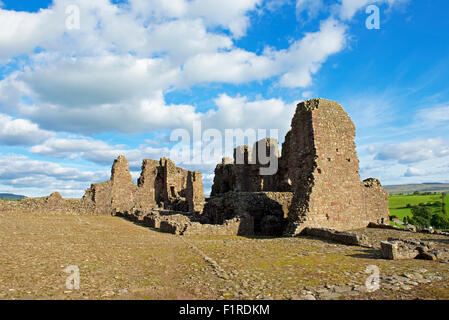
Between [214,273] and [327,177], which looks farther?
[327,177]

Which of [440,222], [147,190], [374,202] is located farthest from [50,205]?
[440,222]

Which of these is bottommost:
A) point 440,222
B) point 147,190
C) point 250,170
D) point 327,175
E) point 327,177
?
point 440,222

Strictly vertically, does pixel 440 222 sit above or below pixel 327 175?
below

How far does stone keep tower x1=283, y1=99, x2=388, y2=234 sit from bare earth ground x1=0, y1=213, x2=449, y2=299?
4723 millimetres

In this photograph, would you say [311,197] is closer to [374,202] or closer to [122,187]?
[374,202]

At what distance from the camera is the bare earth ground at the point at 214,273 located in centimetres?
552

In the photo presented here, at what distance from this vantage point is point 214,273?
23.4ft

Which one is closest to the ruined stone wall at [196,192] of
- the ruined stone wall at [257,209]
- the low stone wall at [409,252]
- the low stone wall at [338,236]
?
the ruined stone wall at [257,209]

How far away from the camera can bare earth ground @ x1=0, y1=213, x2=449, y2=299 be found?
5516 millimetres

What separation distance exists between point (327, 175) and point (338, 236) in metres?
5.00

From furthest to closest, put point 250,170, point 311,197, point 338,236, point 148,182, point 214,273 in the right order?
point 148,182, point 250,170, point 311,197, point 338,236, point 214,273

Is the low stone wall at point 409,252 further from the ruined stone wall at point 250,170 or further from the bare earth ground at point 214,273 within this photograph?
the ruined stone wall at point 250,170
